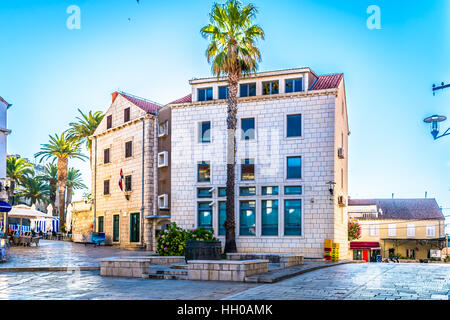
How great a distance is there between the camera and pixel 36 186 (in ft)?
196

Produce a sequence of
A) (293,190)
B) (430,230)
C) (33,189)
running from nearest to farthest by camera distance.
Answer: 1. (293,190)
2. (430,230)
3. (33,189)

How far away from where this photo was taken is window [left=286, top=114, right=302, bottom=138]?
29805 mm

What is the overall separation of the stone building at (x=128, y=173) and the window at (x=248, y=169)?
5977mm

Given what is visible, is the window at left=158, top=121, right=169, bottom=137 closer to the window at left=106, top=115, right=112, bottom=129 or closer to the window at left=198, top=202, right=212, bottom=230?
the window at left=198, top=202, right=212, bottom=230

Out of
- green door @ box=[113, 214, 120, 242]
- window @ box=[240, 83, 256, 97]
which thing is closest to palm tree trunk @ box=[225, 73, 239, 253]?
window @ box=[240, 83, 256, 97]

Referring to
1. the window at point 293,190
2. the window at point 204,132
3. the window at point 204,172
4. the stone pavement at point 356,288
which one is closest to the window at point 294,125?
the window at point 293,190

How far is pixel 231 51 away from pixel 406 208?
43207 mm

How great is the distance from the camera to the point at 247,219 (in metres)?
30.7

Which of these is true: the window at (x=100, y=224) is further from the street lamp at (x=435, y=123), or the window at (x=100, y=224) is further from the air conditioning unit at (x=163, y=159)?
the street lamp at (x=435, y=123)

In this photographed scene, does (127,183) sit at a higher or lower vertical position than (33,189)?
higher

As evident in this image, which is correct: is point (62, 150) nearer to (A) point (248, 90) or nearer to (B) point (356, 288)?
(A) point (248, 90)

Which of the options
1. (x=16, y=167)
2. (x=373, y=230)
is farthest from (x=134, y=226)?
(x=373, y=230)

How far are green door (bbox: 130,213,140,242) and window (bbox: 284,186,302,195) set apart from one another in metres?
11.8

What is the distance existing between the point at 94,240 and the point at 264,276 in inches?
1044
